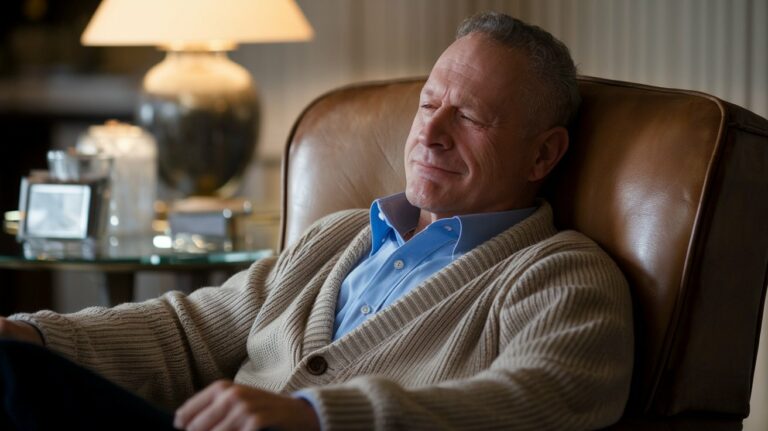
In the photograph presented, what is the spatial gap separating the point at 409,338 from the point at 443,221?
0.20 metres

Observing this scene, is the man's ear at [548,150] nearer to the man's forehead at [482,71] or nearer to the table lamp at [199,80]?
the man's forehead at [482,71]

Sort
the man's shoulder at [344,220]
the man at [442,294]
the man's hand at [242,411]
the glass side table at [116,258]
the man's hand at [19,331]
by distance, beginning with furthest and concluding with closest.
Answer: the glass side table at [116,258] → the man's shoulder at [344,220] → the man's hand at [19,331] → the man at [442,294] → the man's hand at [242,411]

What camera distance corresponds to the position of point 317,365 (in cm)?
142

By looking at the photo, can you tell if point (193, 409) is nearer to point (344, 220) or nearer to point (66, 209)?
point (344, 220)

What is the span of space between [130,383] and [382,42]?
177cm

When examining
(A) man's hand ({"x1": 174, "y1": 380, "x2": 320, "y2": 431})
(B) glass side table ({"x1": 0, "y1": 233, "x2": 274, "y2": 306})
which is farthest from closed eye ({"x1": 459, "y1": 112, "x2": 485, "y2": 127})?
(B) glass side table ({"x1": 0, "y1": 233, "x2": 274, "y2": 306})

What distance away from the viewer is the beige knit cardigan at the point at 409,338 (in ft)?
3.63

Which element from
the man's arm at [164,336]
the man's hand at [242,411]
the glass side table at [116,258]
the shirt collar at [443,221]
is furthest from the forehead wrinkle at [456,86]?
the glass side table at [116,258]

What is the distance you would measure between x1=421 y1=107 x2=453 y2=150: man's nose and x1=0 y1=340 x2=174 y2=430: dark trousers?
0.62 metres

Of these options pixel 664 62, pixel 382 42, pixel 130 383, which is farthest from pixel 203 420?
pixel 382 42

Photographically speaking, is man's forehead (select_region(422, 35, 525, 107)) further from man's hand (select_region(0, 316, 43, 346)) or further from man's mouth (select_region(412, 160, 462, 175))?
man's hand (select_region(0, 316, 43, 346))

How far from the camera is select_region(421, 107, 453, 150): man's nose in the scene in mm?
1515

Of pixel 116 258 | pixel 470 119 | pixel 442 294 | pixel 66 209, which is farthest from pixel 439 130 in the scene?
pixel 66 209

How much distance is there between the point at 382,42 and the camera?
121 inches
